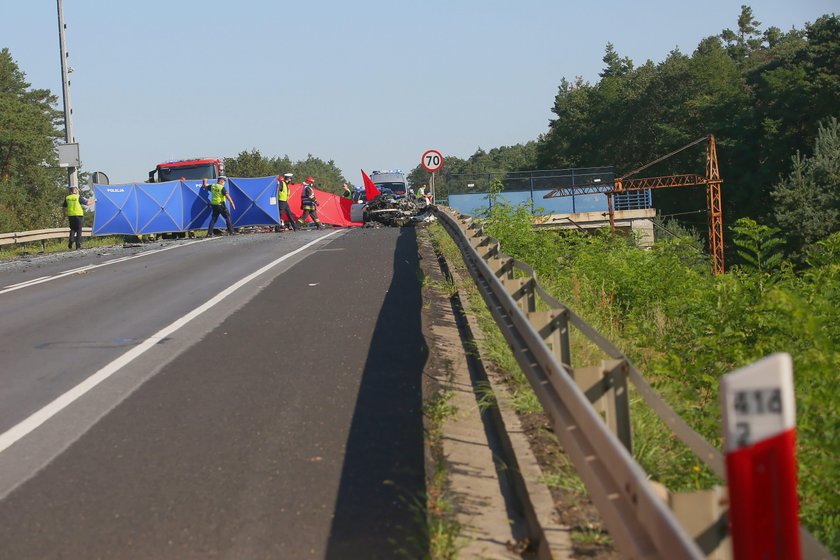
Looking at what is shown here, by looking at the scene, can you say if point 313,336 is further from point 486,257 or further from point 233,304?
point 233,304

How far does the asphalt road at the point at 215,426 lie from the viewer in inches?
207

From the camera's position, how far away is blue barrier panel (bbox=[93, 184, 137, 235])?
1375 inches

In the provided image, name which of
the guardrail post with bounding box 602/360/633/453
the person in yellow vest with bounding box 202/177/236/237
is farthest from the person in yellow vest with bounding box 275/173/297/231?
the guardrail post with bounding box 602/360/633/453

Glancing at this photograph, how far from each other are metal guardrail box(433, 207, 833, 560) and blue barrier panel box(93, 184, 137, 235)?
2949 cm

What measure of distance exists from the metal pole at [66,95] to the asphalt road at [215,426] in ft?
60.5

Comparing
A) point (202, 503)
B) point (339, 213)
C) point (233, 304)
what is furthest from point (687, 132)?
point (202, 503)

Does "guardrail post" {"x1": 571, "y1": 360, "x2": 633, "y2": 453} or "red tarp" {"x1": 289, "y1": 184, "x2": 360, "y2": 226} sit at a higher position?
"red tarp" {"x1": 289, "y1": 184, "x2": 360, "y2": 226}

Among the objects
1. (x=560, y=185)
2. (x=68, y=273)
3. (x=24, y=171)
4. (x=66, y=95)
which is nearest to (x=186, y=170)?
(x=66, y=95)

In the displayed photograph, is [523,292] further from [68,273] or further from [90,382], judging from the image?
[68,273]

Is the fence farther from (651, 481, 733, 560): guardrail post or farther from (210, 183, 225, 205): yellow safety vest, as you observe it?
(651, 481, 733, 560): guardrail post

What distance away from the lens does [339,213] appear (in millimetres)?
50188

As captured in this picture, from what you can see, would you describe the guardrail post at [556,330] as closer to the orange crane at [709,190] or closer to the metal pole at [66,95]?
the metal pole at [66,95]

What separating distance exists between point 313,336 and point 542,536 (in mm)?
6473

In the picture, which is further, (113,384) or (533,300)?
(113,384)
